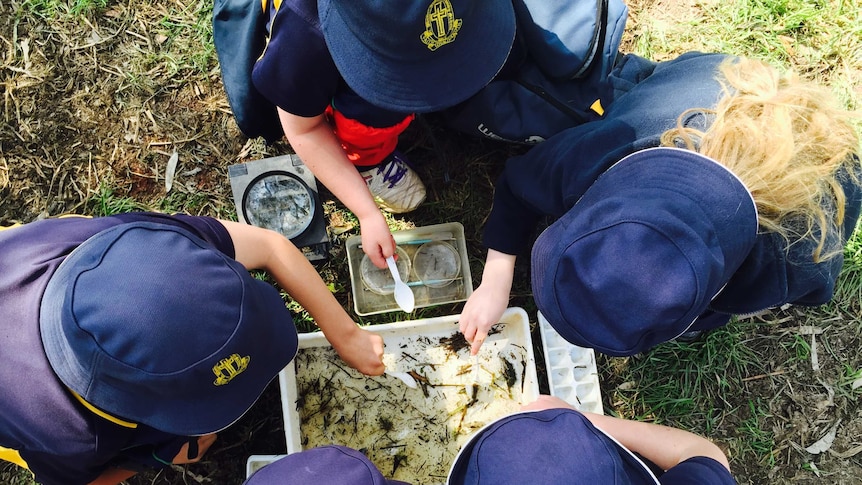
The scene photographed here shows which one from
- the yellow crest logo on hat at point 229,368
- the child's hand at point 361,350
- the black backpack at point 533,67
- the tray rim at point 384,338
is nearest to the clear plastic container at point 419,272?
the tray rim at point 384,338

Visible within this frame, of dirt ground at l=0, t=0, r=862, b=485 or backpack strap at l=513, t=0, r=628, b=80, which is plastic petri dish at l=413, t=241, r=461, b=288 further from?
backpack strap at l=513, t=0, r=628, b=80

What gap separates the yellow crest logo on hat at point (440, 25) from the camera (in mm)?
1112

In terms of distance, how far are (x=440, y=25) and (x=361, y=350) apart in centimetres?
94

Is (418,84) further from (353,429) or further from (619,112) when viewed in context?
(353,429)

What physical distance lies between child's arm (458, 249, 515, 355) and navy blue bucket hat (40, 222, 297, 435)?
2.16 ft

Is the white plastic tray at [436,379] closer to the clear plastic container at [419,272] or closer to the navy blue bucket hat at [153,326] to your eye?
the clear plastic container at [419,272]

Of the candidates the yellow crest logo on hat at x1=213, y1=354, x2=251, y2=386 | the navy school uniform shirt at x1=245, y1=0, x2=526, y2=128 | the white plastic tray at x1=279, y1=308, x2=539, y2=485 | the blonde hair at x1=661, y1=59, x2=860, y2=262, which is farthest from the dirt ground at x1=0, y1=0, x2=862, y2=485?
the blonde hair at x1=661, y1=59, x2=860, y2=262

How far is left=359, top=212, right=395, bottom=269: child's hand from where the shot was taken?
1.74 metres

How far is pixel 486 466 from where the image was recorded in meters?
1.03

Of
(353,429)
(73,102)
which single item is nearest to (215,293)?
(353,429)

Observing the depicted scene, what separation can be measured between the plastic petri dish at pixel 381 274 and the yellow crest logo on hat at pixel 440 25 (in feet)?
2.90

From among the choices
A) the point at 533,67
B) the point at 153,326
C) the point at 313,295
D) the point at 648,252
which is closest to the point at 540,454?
the point at 648,252

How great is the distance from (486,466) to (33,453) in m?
1.00

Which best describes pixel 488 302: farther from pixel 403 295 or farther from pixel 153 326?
pixel 153 326
